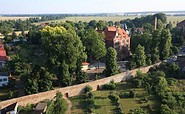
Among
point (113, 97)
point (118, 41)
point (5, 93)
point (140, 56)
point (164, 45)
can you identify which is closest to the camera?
point (113, 97)

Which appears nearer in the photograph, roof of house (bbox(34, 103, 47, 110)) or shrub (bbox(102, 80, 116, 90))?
roof of house (bbox(34, 103, 47, 110))

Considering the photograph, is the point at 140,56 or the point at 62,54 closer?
the point at 62,54

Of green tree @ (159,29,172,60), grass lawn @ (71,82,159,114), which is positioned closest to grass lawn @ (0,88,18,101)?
grass lawn @ (71,82,159,114)

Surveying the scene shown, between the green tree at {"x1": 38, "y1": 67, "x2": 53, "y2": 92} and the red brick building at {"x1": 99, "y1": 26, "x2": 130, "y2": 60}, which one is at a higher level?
the red brick building at {"x1": 99, "y1": 26, "x2": 130, "y2": 60}

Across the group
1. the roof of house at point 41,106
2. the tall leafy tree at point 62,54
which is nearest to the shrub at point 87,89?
the tall leafy tree at point 62,54

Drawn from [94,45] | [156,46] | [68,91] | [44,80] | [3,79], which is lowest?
[68,91]

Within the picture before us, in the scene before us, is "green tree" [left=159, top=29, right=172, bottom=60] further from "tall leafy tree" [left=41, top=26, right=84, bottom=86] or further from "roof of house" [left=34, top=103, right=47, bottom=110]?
"roof of house" [left=34, top=103, right=47, bottom=110]

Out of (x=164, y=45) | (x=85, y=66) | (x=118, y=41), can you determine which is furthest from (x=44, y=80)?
(x=118, y=41)

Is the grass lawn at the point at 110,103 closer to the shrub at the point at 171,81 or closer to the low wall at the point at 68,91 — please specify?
the low wall at the point at 68,91

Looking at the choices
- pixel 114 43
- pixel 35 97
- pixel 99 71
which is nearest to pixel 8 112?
pixel 35 97

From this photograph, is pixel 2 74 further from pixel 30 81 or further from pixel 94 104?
pixel 94 104

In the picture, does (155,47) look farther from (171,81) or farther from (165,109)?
(165,109)
